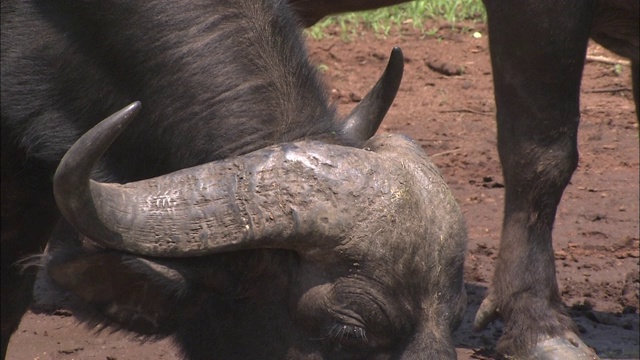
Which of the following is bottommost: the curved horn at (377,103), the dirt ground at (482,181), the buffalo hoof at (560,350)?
the dirt ground at (482,181)

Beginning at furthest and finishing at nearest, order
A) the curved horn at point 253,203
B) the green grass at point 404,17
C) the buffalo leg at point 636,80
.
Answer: the green grass at point 404,17, the buffalo leg at point 636,80, the curved horn at point 253,203

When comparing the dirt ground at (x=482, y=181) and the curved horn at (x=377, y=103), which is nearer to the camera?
the curved horn at (x=377, y=103)

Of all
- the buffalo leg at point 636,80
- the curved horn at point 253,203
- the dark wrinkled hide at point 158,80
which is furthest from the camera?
the buffalo leg at point 636,80

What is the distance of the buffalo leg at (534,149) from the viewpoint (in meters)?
5.26

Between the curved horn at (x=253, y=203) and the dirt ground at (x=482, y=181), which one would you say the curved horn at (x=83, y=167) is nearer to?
the curved horn at (x=253, y=203)

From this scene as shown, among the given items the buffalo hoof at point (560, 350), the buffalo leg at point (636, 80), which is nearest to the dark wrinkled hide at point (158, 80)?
the buffalo hoof at point (560, 350)

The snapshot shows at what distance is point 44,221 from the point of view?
4.54m

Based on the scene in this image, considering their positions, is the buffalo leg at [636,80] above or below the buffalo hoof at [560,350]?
above

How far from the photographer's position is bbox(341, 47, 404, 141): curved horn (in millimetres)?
3914

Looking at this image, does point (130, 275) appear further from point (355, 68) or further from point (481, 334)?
point (355, 68)

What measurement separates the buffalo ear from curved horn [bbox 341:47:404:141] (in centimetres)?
90

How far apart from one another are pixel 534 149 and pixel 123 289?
259 cm

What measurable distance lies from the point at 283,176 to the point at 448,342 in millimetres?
708

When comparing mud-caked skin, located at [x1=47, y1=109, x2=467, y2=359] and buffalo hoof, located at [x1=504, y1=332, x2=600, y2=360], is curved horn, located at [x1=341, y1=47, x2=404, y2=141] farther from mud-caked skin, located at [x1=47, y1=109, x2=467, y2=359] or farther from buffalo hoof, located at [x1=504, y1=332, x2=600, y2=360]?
buffalo hoof, located at [x1=504, y1=332, x2=600, y2=360]
